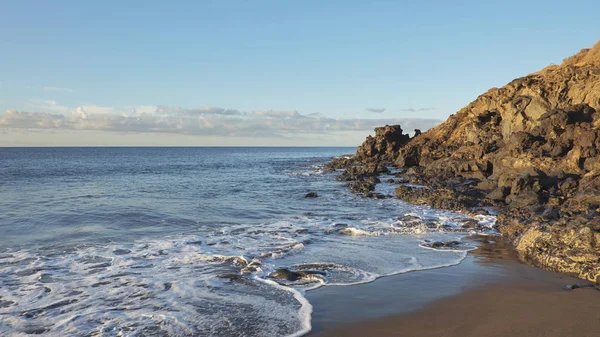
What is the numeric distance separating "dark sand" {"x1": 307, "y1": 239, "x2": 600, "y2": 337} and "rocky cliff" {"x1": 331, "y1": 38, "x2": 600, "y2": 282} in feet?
5.79

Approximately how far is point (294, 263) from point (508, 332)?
646cm

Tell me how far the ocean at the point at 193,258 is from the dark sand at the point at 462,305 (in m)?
0.67

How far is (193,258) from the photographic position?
13.1 metres

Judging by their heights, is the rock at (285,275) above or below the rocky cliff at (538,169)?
below

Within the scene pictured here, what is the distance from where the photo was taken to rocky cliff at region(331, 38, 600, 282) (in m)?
12.6

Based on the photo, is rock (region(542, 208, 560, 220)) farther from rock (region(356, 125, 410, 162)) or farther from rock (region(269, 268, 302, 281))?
rock (region(356, 125, 410, 162))

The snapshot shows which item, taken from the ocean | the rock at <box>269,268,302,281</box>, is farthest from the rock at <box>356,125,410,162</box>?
the rock at <box>269,268,302,281</box>

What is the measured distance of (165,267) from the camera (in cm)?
1208

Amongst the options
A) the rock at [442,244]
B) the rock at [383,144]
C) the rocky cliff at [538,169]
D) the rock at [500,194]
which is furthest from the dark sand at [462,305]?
the rock at [383,144]

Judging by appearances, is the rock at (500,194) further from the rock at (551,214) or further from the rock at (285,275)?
the rock at (285,275)

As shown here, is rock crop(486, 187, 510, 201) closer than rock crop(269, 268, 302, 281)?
No

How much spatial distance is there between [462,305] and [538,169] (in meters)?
20.7

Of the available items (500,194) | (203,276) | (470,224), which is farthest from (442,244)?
(500,194)

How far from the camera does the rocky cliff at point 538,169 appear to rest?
12.6 m
